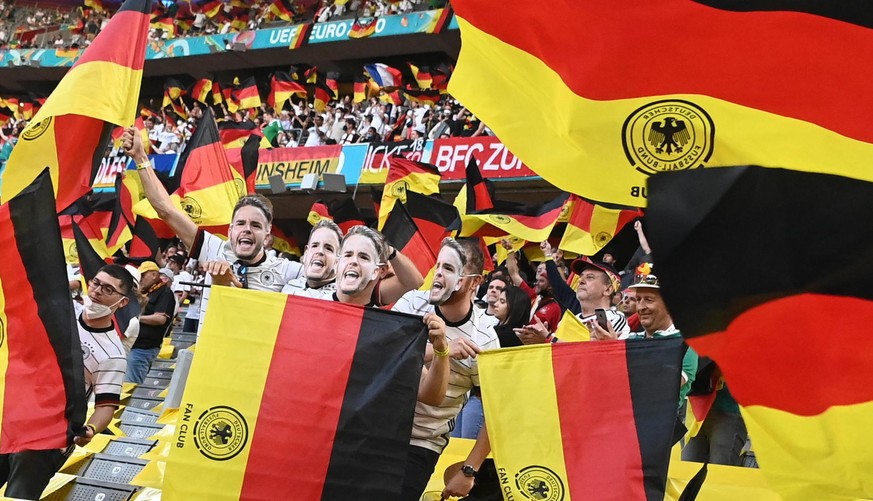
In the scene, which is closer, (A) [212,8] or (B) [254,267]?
(B) [254,267]

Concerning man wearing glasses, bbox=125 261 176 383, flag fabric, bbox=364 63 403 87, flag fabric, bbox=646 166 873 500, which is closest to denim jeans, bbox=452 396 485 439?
flag fabric, bbox=646 166 873 500

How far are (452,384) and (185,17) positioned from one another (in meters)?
28.3

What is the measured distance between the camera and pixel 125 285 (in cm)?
535

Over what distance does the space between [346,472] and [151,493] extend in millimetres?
2140

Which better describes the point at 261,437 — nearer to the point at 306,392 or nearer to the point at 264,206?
the point at 306,392

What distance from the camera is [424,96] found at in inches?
779

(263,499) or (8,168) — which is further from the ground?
(8,168)

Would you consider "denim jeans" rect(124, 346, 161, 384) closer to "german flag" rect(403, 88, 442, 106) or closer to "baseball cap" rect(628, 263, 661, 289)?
"baseball cap" rect(628, 263, 661, 289)

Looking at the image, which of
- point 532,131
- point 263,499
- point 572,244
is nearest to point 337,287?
point 263,499

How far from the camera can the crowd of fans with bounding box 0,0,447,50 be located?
25.5 metres

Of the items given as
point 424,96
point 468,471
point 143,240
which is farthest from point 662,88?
point 424,96

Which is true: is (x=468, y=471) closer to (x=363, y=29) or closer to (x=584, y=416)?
(x=584, y=416)

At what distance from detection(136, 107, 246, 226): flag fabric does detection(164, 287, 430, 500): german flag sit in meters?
3.51

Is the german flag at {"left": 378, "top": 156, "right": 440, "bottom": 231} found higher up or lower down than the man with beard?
higher up
